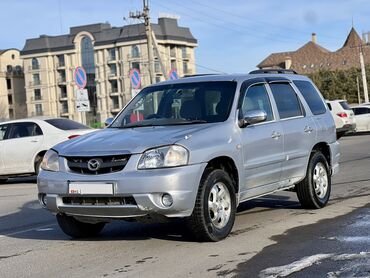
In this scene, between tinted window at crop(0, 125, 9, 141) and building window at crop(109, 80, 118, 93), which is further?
building window at crop(109, 80, 118, 93)

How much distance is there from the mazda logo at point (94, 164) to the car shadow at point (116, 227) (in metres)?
1.27

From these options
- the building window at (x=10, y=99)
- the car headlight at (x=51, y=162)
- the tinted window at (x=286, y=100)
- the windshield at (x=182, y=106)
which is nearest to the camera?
the car headlight at (x=51, y=162)

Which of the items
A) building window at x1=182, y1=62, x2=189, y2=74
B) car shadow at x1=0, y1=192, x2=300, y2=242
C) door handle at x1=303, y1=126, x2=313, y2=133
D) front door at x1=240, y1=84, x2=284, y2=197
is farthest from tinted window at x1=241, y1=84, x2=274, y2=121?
building window at x1=182, y1=62, x2=189, y2=74

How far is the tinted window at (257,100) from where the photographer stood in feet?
23.6

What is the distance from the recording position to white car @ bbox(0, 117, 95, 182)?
14.1 m

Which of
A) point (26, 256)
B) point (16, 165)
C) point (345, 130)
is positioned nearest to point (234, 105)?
point (26, 256)

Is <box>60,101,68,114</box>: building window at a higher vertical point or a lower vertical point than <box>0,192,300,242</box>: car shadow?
higher

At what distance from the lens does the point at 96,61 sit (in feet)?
326

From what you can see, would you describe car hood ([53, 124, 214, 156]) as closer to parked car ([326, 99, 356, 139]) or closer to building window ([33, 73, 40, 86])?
parked car ([326, 99, 356, 139])

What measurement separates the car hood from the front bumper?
0.21m

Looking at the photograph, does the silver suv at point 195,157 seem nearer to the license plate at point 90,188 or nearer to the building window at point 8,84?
the license plate at point 90,188

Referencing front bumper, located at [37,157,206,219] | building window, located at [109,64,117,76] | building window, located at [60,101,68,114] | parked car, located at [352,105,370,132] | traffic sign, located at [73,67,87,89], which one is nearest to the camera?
front bumper, located at [37,157,206,219]

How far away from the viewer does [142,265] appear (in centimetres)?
560

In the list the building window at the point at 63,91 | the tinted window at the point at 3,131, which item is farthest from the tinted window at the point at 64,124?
the building window at the point at 63,91
